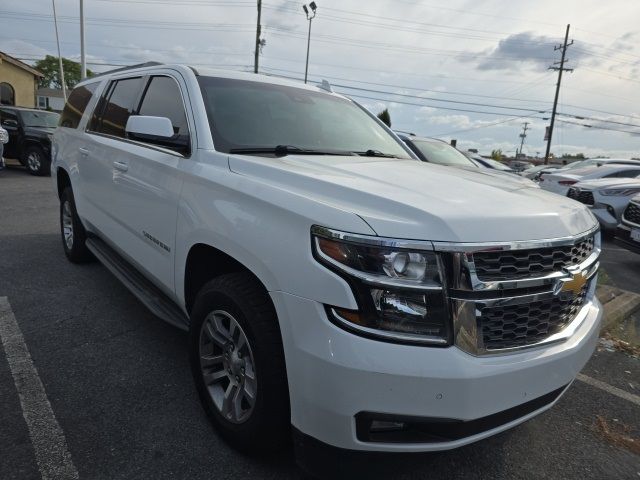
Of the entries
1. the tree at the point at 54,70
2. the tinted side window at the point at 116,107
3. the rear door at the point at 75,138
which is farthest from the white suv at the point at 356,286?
the tree at the point at 54,70

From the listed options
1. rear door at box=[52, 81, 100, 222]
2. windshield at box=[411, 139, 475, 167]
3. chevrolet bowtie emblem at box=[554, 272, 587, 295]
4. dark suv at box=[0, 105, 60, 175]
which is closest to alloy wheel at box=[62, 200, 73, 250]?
rear door at box=[52, 81, 100, 222]

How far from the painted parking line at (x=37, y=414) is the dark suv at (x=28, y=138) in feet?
36.5

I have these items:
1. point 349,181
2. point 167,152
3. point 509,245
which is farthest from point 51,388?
point 509,245

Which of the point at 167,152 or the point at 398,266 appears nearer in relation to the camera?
the point at 398,266

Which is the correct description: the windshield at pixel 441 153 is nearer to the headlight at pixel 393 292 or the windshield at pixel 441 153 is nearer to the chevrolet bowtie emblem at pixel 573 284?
the chevrolet bowtie emblem at pixel 573 284

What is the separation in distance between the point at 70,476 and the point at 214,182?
1478 mm

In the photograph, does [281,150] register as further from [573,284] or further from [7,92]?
[7,92]

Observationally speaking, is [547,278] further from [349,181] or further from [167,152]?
[167,152]

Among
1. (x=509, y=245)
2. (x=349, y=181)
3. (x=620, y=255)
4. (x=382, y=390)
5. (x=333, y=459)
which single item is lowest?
(x=620, y=255)

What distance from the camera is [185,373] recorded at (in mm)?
3104

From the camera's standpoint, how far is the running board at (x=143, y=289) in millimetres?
2903

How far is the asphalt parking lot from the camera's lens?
2.26 metres

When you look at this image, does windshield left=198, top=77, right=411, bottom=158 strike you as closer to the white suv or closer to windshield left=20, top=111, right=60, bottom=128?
Answer: the white suv

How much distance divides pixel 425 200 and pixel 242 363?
3.64 feet
